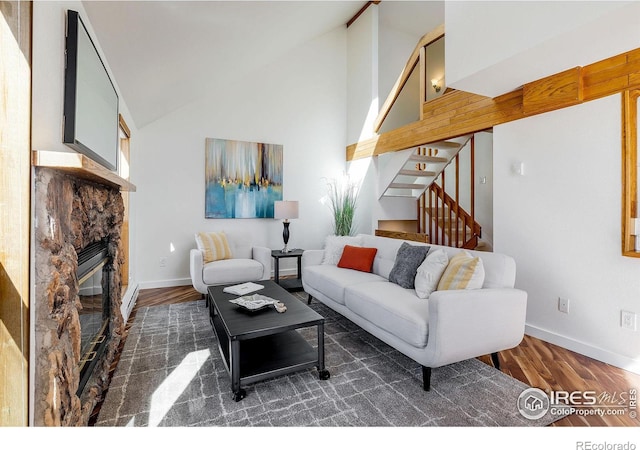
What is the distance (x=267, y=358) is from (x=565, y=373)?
2.05 meters

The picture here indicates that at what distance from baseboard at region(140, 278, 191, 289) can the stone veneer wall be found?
2.92 metres

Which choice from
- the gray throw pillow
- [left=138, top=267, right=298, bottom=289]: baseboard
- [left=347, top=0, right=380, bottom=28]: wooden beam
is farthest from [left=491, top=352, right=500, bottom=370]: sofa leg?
[left=347, top=0, right=380, bottom=28]: wooden beam

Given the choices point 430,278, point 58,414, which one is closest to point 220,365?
point 58,414

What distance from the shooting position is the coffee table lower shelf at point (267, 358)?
1869 mm

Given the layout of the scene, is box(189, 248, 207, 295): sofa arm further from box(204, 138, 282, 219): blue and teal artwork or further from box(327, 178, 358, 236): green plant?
box(327, 178, 358, 236): green plant

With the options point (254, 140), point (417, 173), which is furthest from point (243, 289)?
point (417, 173)

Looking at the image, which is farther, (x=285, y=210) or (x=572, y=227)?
(x=285, y=210)

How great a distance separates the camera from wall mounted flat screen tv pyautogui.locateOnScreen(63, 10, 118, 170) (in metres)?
1.48

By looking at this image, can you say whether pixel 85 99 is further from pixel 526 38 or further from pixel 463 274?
pixel 526 38

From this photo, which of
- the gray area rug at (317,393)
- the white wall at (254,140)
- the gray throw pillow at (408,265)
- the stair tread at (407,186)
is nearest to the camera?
the gray area rug at (317,393)

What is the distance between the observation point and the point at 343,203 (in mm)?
5652

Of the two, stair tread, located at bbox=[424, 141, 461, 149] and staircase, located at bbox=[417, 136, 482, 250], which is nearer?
stair tread, located at bbox=[424, 141, 461, 149]

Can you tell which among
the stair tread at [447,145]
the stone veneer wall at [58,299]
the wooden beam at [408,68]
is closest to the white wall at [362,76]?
the wooden beam at [408,68]

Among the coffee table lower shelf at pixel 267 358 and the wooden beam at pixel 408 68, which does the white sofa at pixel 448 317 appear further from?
the wooden beam at pixel 408 68
